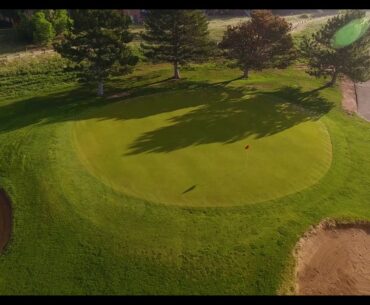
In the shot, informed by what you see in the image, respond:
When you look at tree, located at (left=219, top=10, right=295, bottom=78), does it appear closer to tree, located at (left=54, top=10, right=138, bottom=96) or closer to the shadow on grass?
the shadow on grass

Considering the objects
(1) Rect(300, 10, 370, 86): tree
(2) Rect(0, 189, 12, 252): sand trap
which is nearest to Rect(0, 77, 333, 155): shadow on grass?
(1) Rect(300, 10, 370, 86): tree

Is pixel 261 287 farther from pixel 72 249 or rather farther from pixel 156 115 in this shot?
pixel 156 115

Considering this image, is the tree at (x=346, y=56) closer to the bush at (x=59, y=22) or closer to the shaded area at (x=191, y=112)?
the shaded area at (x=191, y=112)

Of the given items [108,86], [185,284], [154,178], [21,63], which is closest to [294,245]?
[185,284]

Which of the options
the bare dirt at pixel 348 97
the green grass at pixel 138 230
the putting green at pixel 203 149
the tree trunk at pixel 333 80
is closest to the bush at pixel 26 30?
the putting green at pixel 203 149

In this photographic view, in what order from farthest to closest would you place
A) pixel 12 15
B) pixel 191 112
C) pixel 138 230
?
pixel 12 15, pixel 191 112, pixel 138 230

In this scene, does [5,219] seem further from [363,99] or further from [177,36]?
[363,99]

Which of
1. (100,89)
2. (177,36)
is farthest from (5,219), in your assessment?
(177,36)
